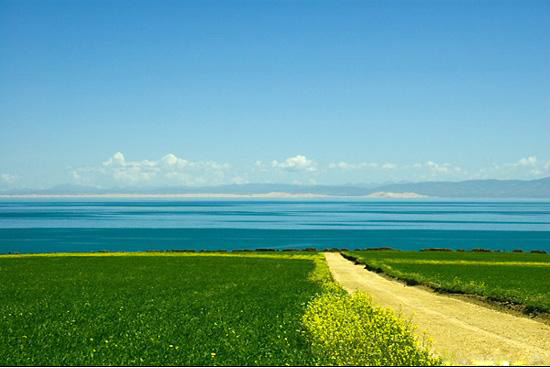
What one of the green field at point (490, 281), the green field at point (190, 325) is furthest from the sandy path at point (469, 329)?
the green field at point (190, 325)

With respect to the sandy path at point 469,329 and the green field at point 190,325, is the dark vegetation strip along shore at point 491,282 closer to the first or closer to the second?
the sandy path at point 469,329

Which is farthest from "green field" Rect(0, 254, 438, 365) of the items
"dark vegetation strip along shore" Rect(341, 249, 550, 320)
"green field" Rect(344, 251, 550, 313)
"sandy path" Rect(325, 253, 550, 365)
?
"green field" Rect(344, 251, 550, 313)

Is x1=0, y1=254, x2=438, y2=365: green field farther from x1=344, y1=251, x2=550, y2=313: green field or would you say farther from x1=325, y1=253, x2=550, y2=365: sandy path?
x1=344, y1=251, x2=550, y2=313: green field

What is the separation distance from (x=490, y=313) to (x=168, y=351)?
811 inches

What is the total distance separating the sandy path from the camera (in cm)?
1903

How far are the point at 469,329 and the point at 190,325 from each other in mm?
13352

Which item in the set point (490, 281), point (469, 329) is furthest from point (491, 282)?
point (469, 329)

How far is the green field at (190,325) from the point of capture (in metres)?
16.7

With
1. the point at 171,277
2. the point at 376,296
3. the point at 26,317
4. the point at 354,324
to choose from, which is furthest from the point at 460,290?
the point at 26,317

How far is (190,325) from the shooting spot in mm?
22344

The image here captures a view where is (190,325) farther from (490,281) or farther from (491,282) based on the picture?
(490,281)

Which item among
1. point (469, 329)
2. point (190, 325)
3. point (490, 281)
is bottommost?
point (490, 281)

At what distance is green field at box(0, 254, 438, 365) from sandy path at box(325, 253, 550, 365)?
2.07m

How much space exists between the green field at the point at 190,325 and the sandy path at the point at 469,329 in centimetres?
207
